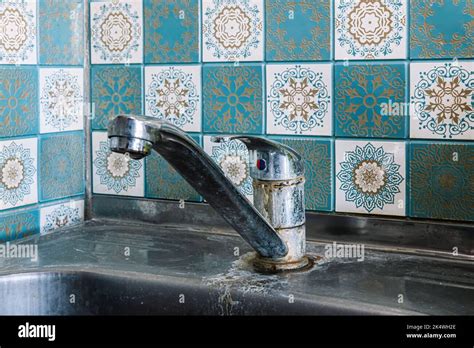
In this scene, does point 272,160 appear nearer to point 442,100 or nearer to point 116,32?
point 442,100

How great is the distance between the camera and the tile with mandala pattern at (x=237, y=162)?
3.82ft

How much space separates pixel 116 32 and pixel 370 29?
0.48 metres

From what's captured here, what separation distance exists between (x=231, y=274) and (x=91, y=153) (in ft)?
1.57

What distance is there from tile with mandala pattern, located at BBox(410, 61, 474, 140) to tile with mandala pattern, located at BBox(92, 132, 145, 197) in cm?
51

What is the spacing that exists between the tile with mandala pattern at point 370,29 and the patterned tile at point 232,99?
15cm

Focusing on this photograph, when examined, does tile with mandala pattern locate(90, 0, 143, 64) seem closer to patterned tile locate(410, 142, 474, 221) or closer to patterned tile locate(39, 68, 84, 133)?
patterned tile locate(39, 68, 84, 133)

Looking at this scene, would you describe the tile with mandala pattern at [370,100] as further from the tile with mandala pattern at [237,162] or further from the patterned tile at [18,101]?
the patterned tile at [18,101]

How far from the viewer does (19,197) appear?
1.17m

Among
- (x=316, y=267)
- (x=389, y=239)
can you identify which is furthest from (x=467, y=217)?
(x=316, y=267)

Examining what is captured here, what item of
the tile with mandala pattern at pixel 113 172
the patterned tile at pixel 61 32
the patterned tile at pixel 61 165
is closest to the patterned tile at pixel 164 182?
the tile with mandala pattern at pixel 113 172

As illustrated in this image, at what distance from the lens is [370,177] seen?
1071 mm

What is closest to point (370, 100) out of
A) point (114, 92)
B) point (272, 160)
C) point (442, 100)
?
point (442, 100)

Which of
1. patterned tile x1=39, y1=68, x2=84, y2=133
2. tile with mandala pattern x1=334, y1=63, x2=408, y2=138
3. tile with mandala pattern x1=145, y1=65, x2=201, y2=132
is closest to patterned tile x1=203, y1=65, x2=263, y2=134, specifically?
tile with mandala pattern x1=145, y1=65, x2=201, y2=132

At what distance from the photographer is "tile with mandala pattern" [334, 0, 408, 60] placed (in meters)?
1.03
